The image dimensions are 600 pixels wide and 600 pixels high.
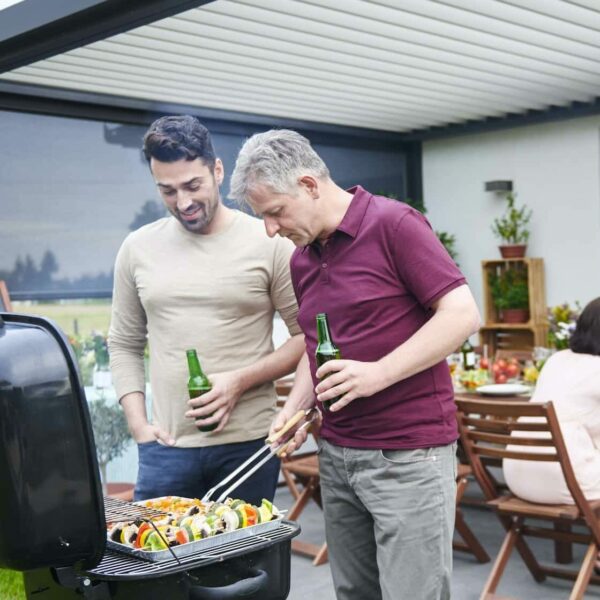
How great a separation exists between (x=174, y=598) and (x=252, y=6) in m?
A: 4.12

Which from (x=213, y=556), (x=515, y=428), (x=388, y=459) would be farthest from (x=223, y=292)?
(x=515, y=428)

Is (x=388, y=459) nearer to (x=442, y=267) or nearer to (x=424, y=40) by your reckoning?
(x=442, y=267)

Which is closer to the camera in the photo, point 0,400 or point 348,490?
point 0,400

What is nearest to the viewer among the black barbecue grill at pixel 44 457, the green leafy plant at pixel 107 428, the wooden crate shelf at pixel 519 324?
the black barbecue grill at pixel 44 457

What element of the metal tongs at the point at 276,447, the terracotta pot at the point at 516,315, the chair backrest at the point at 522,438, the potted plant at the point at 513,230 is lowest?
the chair backrest at the point at 522,438

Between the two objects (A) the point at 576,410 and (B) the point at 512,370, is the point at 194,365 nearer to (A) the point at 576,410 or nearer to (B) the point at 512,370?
(A) the point at 576,410

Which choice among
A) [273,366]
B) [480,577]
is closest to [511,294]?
[480,577]

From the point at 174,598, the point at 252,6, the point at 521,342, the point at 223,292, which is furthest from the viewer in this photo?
the point at 521,342

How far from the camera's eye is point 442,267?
229 cm

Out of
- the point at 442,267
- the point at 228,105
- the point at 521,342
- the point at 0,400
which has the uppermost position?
the point at 228,105

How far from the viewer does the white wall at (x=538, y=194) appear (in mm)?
8586

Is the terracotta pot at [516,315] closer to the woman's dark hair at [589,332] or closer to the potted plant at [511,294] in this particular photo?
the potted plant at [511,294]

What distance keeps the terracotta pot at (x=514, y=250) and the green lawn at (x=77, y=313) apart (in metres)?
3.66

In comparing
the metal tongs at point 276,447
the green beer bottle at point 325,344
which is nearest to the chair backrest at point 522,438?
the metal tongs at point 276,447
